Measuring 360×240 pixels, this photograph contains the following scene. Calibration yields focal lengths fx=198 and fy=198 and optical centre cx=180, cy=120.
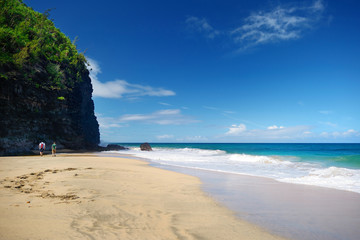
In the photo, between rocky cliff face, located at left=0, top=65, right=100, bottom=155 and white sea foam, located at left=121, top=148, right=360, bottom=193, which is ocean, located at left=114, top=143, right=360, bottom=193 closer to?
white sea foam, located at left=121, top=148, right=360, bottom=193

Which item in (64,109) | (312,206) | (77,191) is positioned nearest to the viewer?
(312,206)

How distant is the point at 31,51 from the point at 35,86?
4.40 meters

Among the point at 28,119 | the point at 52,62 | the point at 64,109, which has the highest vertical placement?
the point at 52,62

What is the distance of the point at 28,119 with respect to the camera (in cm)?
2403

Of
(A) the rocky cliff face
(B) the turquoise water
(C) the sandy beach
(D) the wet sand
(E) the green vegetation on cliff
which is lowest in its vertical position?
(B) the turquoise water

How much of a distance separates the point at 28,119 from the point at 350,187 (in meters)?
30.0

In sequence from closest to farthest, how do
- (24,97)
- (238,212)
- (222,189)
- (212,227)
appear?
1. (212,227)
2. (238,212)
3. (222,189)
4. (24,97)

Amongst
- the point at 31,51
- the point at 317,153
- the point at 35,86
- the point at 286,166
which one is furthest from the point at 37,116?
the point at 317,153

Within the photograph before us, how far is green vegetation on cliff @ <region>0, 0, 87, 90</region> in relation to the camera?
22.8 metres

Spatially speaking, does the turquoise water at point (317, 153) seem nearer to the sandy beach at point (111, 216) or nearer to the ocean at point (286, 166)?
the ocean at point (286, 166)

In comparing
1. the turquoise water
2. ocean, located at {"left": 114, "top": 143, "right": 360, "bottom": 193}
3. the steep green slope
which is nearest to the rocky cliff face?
the steep green slope

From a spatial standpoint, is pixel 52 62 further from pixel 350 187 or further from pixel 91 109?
pixel 350 187

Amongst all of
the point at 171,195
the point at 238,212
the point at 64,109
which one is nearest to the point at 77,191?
the point at 171,195

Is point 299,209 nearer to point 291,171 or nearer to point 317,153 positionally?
point 291,171
